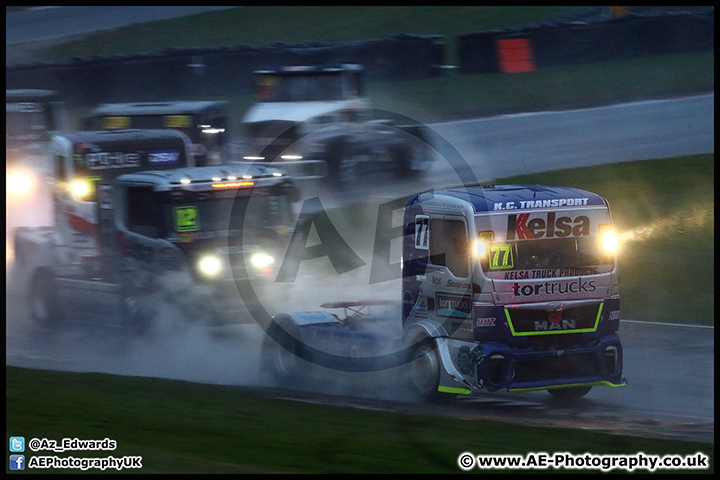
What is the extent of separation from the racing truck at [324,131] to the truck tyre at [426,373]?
10101mm

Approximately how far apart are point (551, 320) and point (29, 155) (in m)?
12.4

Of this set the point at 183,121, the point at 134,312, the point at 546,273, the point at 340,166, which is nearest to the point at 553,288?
the point at 546,273

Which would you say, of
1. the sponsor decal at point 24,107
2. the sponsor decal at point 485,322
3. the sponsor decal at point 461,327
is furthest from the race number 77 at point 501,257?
the sponsor decal at point 24,107

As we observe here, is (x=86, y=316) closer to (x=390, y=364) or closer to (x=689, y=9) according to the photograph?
(x=390, y=364)

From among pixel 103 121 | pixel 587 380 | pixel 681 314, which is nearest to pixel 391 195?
pixel 103 121

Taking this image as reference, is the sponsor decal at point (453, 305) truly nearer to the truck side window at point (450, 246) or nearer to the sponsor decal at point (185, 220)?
the truck side window at point (450, 246)

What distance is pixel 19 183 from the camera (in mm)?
17453

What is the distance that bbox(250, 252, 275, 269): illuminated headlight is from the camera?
12969 mm

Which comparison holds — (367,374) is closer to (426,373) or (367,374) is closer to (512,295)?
(426,373)

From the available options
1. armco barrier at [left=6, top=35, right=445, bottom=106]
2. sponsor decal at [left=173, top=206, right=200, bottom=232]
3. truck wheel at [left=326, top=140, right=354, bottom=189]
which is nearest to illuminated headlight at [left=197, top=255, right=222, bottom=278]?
sponsor decal at [left=173, top=206, right=200, bottom=232]

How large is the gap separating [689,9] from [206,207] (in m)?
21.2

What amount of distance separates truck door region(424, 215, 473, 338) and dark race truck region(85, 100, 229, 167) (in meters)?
10.1

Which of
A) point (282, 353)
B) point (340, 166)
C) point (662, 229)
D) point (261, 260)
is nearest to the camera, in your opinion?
point (282, 353)

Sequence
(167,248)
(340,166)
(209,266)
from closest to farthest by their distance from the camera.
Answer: (167,248), (209,266), (340,166)
